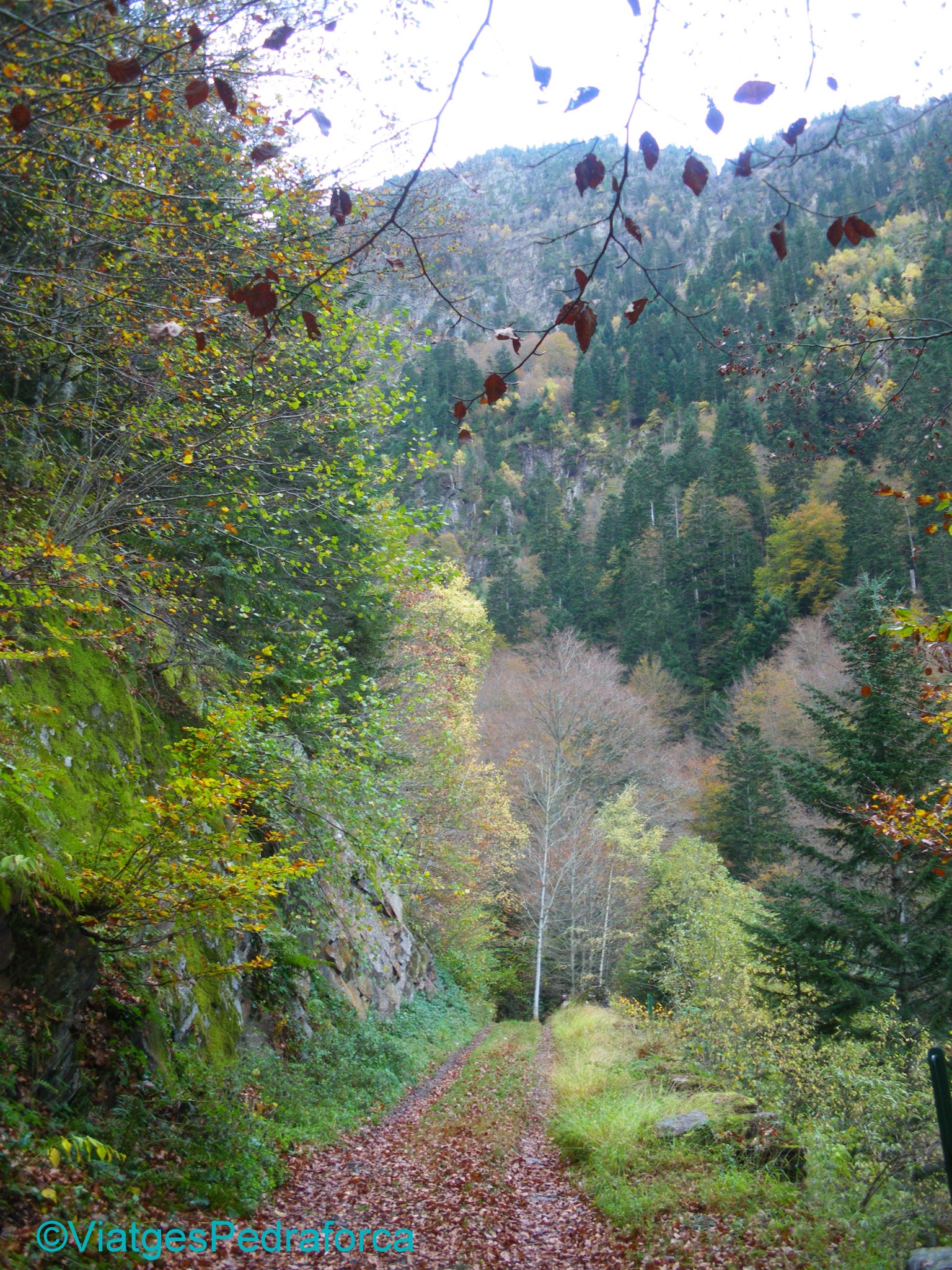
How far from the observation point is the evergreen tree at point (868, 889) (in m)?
9.59

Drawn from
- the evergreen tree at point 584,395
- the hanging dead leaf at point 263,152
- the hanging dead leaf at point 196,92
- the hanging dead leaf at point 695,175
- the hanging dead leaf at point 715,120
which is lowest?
the hanging dead leaf at point 695,175

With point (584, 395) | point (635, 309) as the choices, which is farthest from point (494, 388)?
point (584, 395)

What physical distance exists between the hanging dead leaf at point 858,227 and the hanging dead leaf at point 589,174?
865 mm

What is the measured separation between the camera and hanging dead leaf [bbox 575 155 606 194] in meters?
2.36

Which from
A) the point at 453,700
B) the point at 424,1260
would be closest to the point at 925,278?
the point at 424,1260

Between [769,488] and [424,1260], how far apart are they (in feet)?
173

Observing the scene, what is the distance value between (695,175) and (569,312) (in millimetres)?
656

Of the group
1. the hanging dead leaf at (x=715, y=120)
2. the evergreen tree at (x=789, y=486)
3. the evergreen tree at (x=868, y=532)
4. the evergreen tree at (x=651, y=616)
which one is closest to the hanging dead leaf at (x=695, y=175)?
the hanging dead leaf at (x=715, y=120)

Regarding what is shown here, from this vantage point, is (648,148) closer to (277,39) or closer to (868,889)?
(277,39)

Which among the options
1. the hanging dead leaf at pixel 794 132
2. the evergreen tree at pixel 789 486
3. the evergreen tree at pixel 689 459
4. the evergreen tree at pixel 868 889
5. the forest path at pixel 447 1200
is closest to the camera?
the hanging dead leaf at pixel 794 132

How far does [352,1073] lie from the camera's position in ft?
29.9

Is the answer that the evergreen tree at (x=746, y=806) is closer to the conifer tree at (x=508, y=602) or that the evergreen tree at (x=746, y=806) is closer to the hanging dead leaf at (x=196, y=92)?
the conifer tree at (x=508, y=602)

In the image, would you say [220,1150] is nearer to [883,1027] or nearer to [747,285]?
[883,1027]

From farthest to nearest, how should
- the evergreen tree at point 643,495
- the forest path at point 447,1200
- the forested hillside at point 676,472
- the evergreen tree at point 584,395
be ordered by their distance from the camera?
1. the evergreen tree at point 584,395
2. the evergreen tree at point 643,495
3. the forested hillside at point 676,472
4. the forest path at point 447,1200
